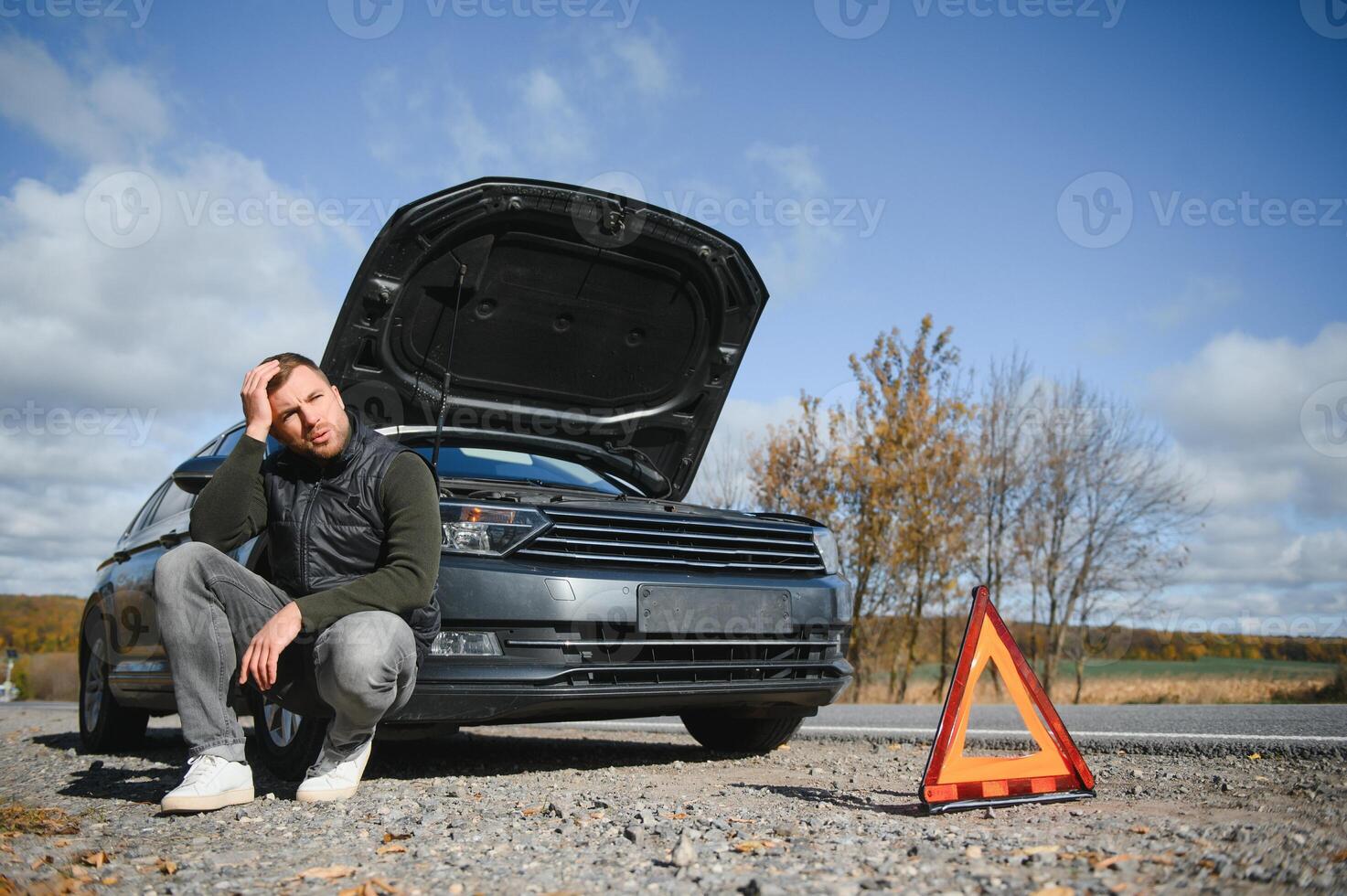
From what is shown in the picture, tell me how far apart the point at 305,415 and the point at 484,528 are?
0.79 meters

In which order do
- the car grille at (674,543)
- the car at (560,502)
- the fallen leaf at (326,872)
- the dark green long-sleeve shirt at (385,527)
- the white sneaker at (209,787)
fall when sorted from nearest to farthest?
the fallen leaf at (326,872) < the white sneaker at (209,787) < the dark green long-sleeve shirt at (385,527) < the car at (560,502) < the car grille at (674,543)

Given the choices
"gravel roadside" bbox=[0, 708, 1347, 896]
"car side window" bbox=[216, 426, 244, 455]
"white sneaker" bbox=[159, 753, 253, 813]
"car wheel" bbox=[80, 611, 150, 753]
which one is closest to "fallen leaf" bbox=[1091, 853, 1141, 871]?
"gravel roadside" bbox=[0, 708, 1347, 896]

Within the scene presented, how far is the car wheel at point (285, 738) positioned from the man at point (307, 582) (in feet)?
0.85

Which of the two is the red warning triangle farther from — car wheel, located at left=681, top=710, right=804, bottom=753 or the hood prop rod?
the hood prop rod

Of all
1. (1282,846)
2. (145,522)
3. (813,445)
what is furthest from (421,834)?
(813,445)

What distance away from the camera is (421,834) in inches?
113

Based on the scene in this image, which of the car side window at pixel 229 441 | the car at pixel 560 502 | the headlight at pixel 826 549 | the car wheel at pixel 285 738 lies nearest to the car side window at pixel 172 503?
the car at pixel 560 502

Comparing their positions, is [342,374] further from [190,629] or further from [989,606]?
[989,606]

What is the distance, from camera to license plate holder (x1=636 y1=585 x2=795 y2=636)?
403 centimetres

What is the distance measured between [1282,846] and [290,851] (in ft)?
8.33

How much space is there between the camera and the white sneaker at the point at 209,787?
10.7 ft

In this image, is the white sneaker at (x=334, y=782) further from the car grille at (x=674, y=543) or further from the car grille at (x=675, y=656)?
the car grille at (x=674, y=543)

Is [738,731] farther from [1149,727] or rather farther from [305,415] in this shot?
[305,415]

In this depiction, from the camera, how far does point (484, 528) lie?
12.6ft
